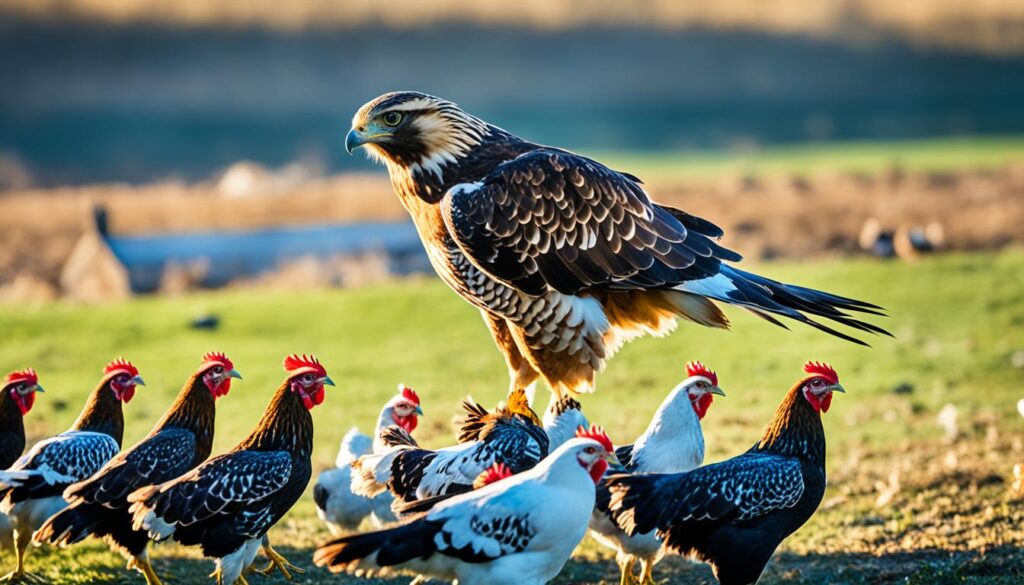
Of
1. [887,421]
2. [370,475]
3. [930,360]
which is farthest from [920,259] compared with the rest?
[370,475]

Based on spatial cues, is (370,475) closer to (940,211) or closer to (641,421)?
(641,421)

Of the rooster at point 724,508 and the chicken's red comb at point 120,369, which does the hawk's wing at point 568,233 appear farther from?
the chicken's red comb at point 120,369

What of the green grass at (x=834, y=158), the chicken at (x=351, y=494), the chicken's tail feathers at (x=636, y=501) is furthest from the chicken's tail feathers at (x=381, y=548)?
the green grass at (x=834, y=158)

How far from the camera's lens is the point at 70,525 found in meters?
6.59

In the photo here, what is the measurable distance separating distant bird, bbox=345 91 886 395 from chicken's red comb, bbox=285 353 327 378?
107 cm

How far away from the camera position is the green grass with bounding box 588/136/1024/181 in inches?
1486

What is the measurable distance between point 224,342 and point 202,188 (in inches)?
794

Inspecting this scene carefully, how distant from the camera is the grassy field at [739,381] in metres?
7.82

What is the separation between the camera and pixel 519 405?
317 inches

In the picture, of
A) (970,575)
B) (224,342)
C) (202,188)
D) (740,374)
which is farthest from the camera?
(202,188)

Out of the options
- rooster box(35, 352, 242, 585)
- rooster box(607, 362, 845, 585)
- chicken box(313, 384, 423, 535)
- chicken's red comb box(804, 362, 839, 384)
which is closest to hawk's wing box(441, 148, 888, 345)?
chicken's red comb box(804, 362, 839, 384)

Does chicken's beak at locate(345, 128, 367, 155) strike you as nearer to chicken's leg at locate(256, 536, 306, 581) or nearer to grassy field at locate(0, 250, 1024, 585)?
chicken's leg at locate(256, 536, 306, 581)

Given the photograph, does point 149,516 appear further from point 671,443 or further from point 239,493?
point 671,443

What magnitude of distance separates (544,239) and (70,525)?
313 centimetres
